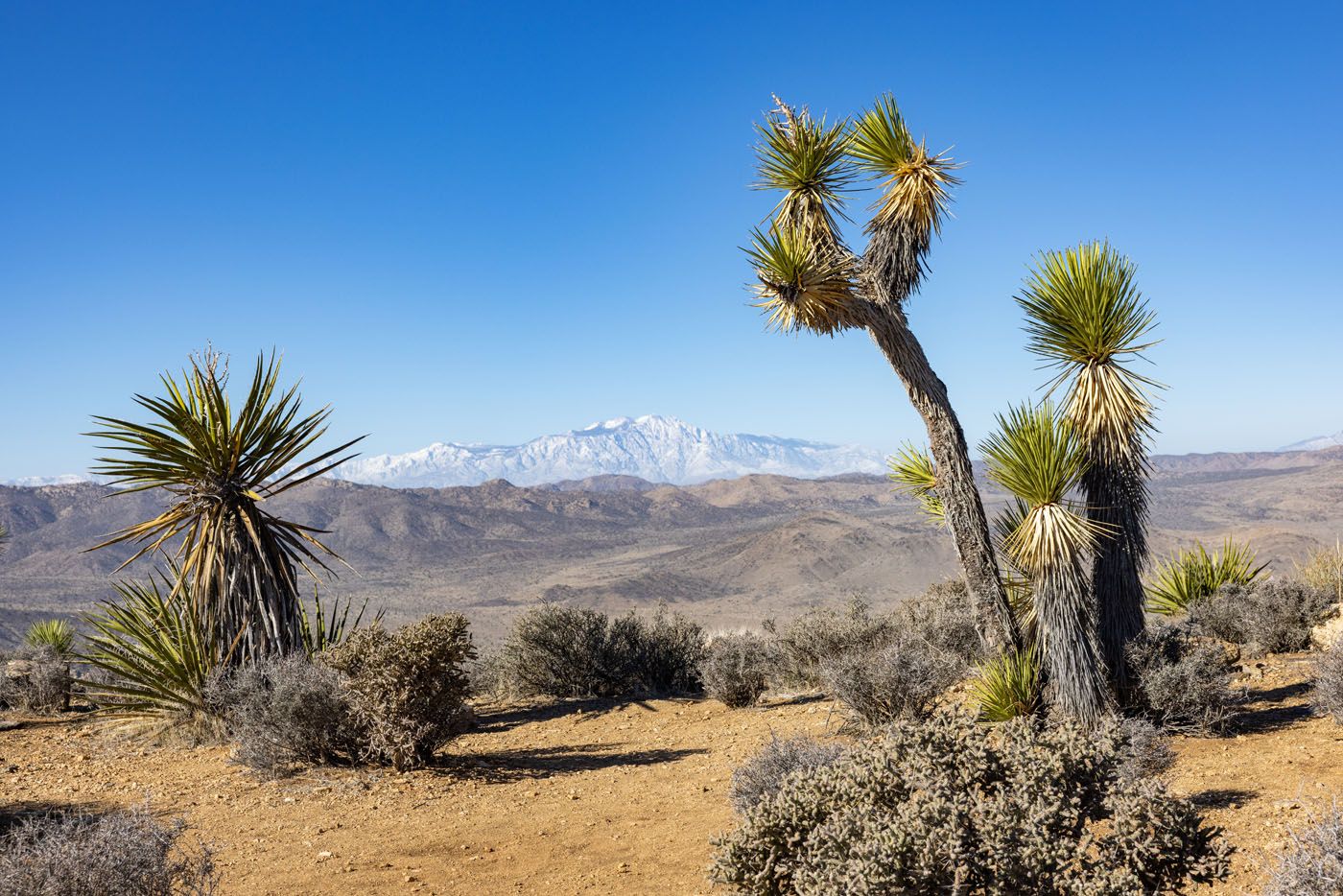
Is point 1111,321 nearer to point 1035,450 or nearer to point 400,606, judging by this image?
point 1035,450

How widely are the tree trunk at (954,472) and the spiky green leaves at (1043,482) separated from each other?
26 cm

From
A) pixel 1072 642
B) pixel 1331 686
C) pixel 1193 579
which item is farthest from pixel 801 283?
pixel 1193 579

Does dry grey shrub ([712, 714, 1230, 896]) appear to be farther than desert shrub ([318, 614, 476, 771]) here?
No

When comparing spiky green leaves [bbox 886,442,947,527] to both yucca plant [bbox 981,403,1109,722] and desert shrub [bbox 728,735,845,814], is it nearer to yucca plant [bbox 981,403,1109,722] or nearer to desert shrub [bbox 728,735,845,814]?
yucca plant [bbox 981,403,1109,722]

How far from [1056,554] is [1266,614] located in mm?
6255

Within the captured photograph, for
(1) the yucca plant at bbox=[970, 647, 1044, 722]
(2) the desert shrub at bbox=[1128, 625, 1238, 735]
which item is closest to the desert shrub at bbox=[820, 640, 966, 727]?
(1) the yucca plant at bbox=[970, 647, 1044, 722]

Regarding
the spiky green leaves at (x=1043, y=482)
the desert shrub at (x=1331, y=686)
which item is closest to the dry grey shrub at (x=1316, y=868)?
the spiky green leaves at (x=1043, y=482)

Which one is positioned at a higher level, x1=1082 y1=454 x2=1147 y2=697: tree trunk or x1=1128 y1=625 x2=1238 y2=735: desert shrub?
x1=1082 y1=454 x2=1147 y2=697: tree trunk

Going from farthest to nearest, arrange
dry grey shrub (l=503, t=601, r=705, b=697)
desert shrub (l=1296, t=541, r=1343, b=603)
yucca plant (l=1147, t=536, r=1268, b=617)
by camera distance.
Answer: yucca plant (l=1147, t=536, r=1268, b=617) < dry grey shrub (l=503, t=601, r=705, b=697) < desert shrub (l=1296, t=541, r=1343, b=603)

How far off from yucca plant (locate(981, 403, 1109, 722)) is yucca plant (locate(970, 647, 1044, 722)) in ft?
0.45

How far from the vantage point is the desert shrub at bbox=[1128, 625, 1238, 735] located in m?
7.25

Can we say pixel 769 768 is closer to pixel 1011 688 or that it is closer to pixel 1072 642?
pixel 1011 688

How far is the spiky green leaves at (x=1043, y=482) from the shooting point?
22.7ft

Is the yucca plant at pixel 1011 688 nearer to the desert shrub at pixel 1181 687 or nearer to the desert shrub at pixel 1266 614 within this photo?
the desert shrub at pixel 1181 687
